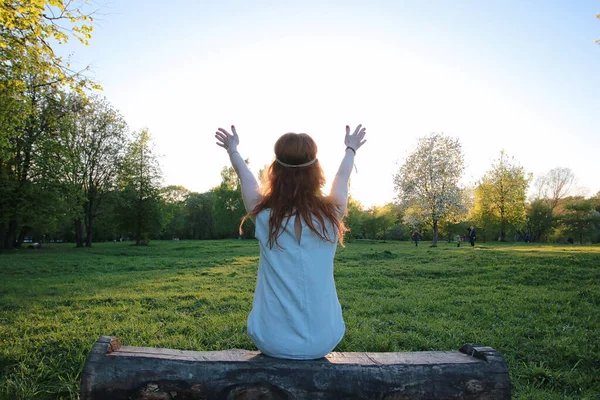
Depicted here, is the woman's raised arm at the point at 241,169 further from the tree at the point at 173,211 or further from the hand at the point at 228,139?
the tree at the point at 173,211

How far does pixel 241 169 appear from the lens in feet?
10.4

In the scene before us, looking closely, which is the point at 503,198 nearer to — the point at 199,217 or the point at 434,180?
the point at 434,180

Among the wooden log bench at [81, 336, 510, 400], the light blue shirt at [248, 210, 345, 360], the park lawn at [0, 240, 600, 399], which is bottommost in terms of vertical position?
the park lawn at [0, 240, 600, 399]

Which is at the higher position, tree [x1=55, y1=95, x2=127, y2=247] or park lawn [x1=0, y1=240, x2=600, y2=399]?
tree [x1=55, y1=95, x2=127, y2=247]

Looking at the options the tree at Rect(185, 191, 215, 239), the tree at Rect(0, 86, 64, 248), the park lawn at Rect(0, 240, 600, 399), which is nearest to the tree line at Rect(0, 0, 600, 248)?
the tree at Rect(0, 86, 64, 248)

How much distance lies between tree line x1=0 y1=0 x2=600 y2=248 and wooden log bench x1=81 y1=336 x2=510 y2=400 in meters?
10.6

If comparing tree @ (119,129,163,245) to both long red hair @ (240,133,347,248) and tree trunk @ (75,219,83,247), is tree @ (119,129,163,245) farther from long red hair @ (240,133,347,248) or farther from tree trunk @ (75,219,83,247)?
long red hair @ (240,133,347,248)

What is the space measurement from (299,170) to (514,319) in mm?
7411

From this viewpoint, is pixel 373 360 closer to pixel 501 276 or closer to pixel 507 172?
pixel 501 276

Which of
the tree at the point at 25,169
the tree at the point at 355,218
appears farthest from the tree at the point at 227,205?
the tree at the point at 25,169

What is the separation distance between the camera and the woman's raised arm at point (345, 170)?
2.98 meters

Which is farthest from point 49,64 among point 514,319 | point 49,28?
point 514,319

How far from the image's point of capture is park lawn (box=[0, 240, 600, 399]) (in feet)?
17.8

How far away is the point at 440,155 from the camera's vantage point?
39.6 m
